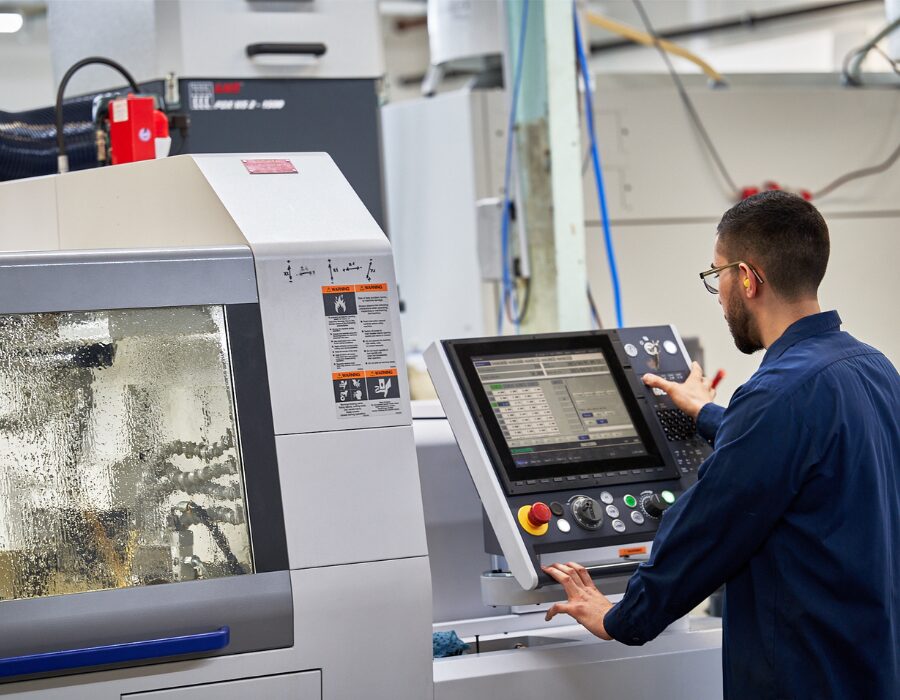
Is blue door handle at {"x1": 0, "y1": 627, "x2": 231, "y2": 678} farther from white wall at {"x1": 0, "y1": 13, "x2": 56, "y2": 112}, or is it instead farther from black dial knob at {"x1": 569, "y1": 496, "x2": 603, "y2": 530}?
white wall at {"x1": 0, "y1": 13, "x2": 56, "y2": 112}

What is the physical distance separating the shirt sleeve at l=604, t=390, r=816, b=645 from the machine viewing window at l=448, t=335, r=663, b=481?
0.24m

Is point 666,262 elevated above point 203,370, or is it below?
above

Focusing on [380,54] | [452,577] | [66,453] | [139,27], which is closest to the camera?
[66,453]

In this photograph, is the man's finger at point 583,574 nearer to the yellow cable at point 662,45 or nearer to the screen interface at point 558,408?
the screen interface at point 558,408

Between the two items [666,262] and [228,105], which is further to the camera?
[666,262]

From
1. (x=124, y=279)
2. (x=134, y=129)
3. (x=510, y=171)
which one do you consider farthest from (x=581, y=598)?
(x=510, y=171)

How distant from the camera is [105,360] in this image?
138 cm

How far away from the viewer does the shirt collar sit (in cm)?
149

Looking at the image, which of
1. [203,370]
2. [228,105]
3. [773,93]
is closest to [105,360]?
[203,370]

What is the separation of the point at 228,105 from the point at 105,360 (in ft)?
4.37

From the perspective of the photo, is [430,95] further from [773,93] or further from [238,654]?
[238,654]

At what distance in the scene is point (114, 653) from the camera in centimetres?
130

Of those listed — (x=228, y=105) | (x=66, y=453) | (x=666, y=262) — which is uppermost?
(x=228, y=105)

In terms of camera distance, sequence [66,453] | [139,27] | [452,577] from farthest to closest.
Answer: [139,27], [452,577], [66,453]
